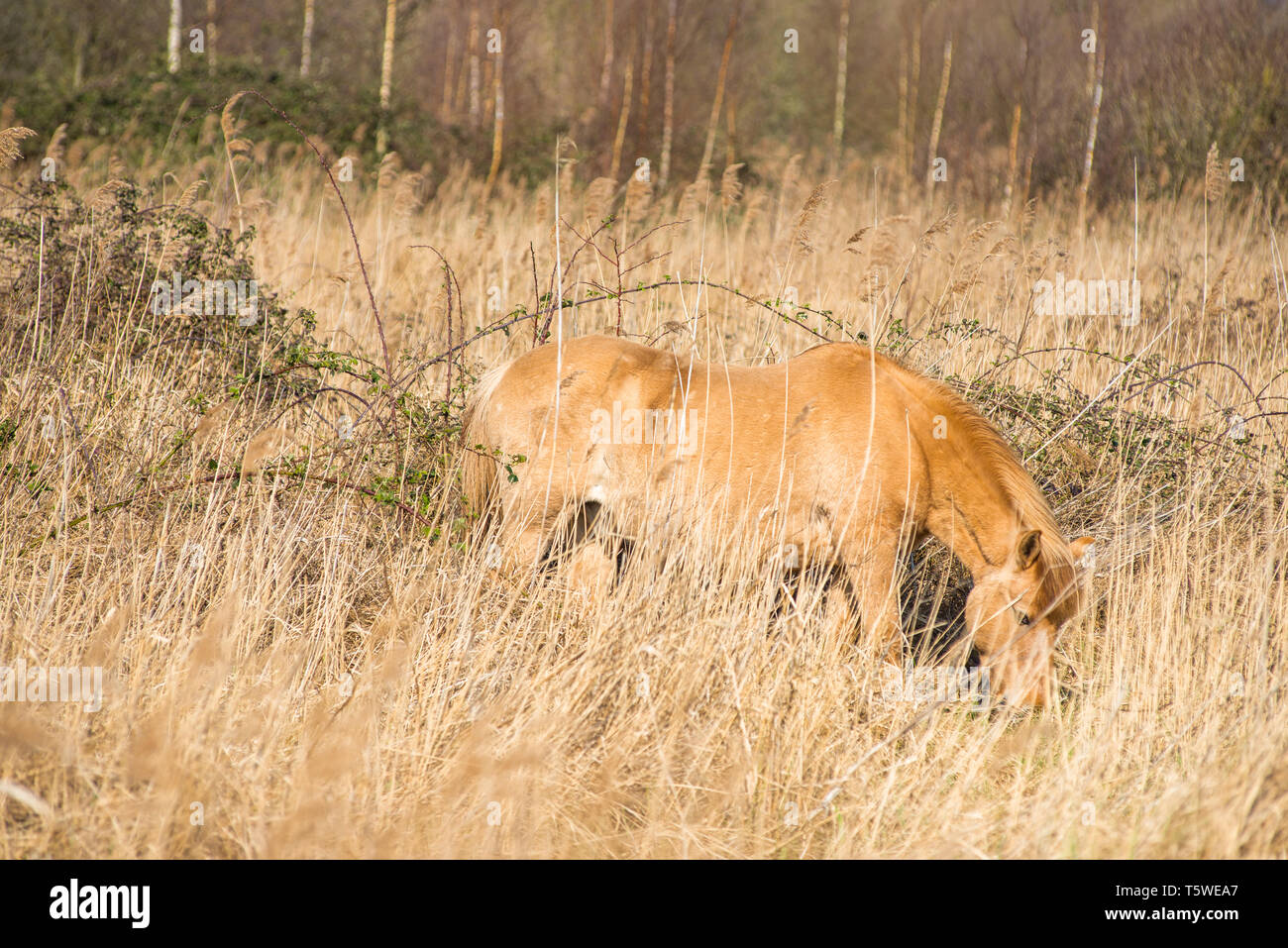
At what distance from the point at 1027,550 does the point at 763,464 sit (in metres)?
1.03

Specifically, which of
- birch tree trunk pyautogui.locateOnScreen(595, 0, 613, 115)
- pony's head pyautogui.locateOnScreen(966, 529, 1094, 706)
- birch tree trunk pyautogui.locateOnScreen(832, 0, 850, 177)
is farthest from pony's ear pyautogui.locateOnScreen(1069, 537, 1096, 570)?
birch tree trunk pyautogui.locateOnScreen(832, 0, 850, 177)

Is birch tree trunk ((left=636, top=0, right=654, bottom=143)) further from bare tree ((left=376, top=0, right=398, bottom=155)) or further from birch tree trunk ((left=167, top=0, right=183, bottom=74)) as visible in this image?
birch tree trunk ((left=167, top=0, right=183, bottom=74))

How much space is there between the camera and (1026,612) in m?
3.33

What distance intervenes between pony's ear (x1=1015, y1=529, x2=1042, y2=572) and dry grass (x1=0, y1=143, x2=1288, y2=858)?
522 mm

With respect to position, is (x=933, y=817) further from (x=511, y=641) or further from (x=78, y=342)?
(x=78, y=342)

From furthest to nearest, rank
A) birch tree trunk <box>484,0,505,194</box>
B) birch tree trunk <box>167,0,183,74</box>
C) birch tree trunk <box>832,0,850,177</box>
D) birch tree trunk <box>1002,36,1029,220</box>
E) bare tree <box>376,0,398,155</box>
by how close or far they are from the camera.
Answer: birch tree trunk <box>832,0,850,177</box>, birch tree trunk <box>167,0,183,74</box>, bare tree <box>376,0,398,155</box>, birch tree trunk <box>484,0,505,194</box>, birch tree trunk <box>1002,36,1029,220</box>

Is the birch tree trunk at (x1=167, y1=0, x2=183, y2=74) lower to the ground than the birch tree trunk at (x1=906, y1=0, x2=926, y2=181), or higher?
lower

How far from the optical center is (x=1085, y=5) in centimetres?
1347

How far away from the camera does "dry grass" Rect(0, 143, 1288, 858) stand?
7.94 ft

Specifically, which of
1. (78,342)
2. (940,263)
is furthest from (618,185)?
(78,342)

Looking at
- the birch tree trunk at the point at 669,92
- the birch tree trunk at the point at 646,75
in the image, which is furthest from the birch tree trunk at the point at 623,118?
the birch tree trunk at the point at 669,92

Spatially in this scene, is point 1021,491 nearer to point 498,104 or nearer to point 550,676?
point 550,676

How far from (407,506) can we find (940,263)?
4.69 meters

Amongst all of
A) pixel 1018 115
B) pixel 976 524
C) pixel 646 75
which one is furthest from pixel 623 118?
pixel 976 524
